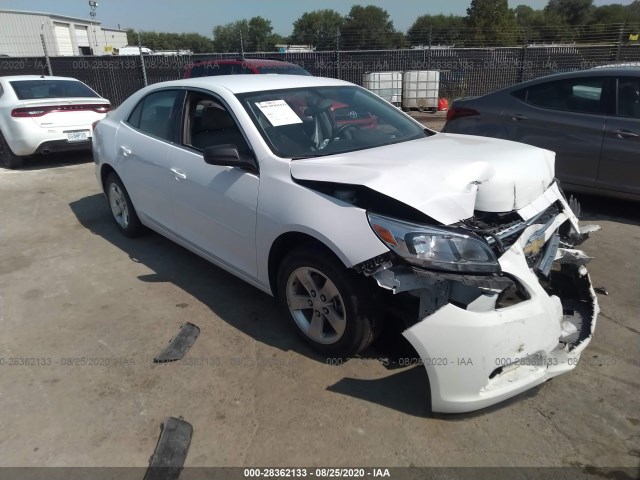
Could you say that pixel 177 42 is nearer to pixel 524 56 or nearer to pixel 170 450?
pixel 524 56

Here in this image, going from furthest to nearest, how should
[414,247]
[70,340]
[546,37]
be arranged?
[546,37], [70,340], [414,247]

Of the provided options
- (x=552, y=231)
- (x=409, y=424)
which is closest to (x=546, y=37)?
(x=552, y=231)

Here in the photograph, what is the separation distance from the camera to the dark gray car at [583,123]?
4.87 metres

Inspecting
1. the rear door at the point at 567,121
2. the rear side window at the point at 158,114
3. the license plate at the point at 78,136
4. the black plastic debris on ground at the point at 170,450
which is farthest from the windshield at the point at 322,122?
the license plate at the point at 78,136

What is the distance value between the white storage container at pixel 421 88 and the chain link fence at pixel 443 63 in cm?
71

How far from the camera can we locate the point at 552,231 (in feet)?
9.44

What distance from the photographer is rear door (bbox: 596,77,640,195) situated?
15.7ft

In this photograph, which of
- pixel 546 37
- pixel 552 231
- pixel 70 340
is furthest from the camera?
pixel 546 37

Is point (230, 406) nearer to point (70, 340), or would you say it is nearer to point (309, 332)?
point (309, 332)

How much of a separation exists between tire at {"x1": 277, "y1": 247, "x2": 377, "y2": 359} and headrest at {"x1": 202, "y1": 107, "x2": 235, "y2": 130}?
1.22 m

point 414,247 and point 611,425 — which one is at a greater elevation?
point 414,247

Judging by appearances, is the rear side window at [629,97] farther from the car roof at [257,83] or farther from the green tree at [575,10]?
the green tree at [575,10]

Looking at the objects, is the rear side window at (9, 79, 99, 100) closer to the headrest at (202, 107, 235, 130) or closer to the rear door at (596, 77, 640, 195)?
the headrest at (202, 107, 235, 130)

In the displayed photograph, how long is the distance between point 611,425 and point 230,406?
1.97 meters
